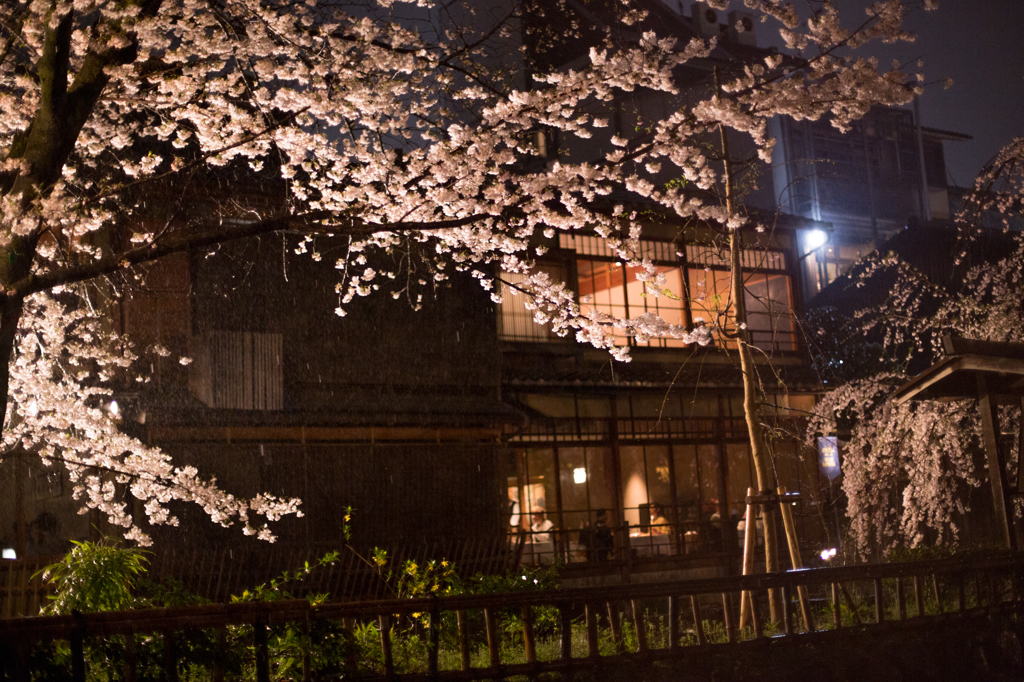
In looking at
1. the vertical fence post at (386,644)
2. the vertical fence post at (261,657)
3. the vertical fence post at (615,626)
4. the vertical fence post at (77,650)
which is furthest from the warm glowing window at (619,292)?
the vertical fence post at (77,650)

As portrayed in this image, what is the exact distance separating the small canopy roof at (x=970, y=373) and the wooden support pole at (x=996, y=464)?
124mm

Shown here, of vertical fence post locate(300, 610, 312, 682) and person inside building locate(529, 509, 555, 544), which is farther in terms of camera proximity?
person inside building locate(529, 509, 555, 544)

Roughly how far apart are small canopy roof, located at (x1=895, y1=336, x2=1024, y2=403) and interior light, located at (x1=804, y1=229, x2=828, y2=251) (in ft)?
53.7

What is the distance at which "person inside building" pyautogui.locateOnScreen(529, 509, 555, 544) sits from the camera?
1958 cm

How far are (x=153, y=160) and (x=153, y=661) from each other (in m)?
4.75

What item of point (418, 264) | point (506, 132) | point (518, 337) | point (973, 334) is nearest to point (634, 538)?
point (518, 337)

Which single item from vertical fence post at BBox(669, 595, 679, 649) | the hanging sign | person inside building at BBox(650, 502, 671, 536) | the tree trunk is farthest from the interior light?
vertical fence post at BBox(669, 595, 679, 649)

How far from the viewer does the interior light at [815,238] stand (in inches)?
1064

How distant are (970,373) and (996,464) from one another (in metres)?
1.12

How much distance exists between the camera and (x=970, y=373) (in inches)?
418

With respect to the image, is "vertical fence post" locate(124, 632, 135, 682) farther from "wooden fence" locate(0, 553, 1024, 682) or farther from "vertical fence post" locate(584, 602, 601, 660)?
"vertical fence post" locate(584, 602, 601, 660)

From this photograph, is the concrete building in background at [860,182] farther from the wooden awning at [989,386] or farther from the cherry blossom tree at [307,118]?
the cherry blossom tree at [307,118]

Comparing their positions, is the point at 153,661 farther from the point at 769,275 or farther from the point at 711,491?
the point at 769,275

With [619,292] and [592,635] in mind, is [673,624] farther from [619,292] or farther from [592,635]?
[619,292]
